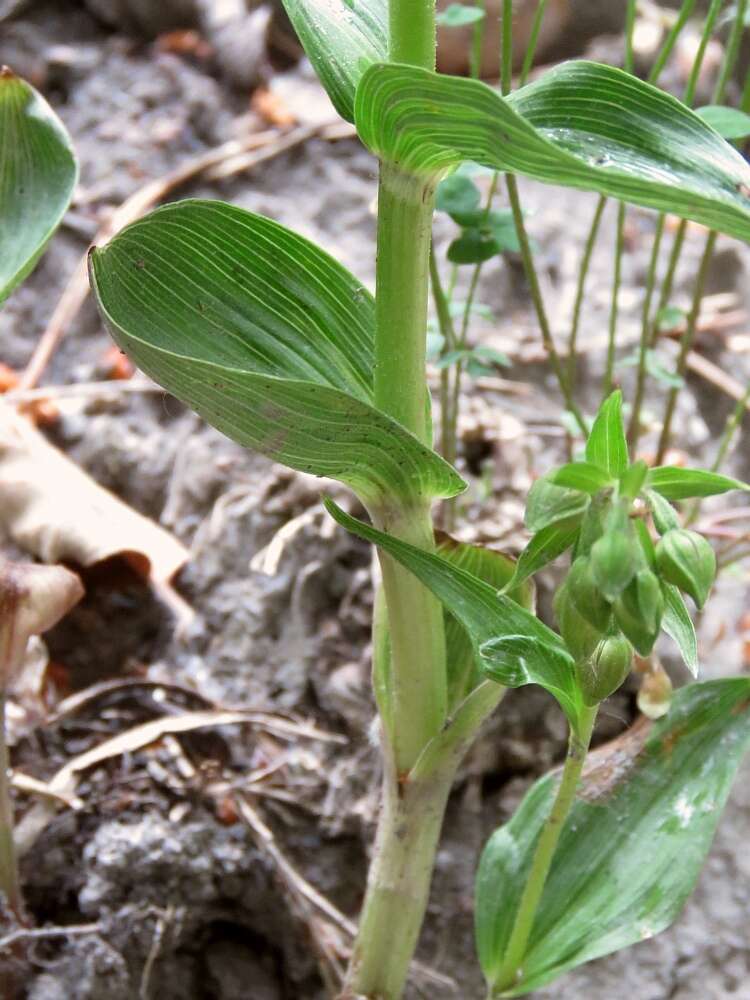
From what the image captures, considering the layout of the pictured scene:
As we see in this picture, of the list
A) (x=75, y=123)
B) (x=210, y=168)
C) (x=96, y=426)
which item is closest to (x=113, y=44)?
(x=75, y=123)

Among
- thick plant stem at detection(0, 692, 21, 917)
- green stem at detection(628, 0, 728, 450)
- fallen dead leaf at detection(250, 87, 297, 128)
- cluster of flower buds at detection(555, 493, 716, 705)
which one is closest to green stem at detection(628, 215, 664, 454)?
green stem at detection(628, 0, 728, 450)

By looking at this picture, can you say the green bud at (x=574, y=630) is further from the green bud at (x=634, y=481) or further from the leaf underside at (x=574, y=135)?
the leaf underside at (x=574, y=135)

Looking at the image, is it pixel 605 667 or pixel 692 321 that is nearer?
pixel 605 667

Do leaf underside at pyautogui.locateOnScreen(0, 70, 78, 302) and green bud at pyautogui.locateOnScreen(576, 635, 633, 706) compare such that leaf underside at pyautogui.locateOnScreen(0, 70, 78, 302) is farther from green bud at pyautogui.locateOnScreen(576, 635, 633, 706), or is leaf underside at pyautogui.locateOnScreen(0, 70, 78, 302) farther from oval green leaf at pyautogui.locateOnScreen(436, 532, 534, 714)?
green bud at pyautogui.locateOnScreen(576, 635, 633, 706)


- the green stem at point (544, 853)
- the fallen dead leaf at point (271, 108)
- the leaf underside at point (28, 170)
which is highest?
the fallen dead leaf at point (271, 108)

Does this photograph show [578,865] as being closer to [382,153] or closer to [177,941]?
[177,941]

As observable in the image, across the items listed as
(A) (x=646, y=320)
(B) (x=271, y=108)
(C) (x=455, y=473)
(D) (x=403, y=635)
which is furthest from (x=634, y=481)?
(B) (x=271, y=108)

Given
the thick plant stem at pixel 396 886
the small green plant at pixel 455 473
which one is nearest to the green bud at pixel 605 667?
the small green plant at pixel 455 473

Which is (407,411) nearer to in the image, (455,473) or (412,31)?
(455,473)
